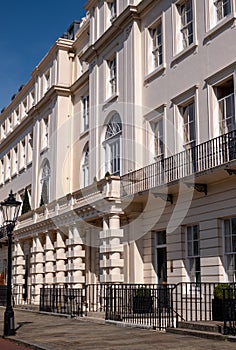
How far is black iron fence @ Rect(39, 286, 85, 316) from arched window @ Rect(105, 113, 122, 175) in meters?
5.21

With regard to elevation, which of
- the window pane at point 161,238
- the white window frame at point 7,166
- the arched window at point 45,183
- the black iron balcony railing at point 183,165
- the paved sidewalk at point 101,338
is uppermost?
the white window frame at point 7,166

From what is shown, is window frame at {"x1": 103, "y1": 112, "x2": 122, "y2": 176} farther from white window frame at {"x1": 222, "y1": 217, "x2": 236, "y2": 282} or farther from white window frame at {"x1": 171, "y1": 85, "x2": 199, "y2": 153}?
white window frame at {"x1": 222, "y1": 217, "x2": 236, "y2": 282}

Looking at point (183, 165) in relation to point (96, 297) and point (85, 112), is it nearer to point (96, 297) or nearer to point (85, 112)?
point (96, 297)

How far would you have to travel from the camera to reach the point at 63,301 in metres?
21.7

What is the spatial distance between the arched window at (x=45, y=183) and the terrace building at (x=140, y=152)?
127mm

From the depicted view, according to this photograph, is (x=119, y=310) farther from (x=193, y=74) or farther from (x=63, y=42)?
(x=63, y=42)

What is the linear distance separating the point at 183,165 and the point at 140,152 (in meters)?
3.47

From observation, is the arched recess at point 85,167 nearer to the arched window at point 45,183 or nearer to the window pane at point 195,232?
the arched window at point 45,183

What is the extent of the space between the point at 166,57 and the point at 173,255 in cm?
722

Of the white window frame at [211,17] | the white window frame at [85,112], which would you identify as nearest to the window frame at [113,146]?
the white window frame at [85,112]

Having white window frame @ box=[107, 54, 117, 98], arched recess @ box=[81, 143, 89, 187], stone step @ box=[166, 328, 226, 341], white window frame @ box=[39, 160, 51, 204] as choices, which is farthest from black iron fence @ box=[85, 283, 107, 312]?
white window frame @ box=[39, 160, 51, 204]

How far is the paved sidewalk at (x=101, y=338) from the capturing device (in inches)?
448

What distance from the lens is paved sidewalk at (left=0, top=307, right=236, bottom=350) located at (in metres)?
11.4

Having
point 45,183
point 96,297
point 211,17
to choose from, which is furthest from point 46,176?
point 211,17
